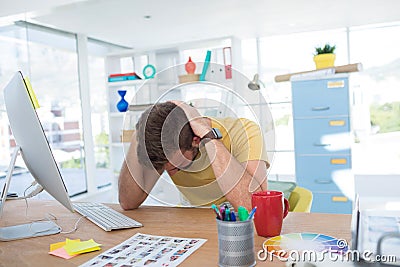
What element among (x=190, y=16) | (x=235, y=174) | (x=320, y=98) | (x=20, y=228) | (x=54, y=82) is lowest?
(x=20, y=228)

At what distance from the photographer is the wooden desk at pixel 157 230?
0.96 metres

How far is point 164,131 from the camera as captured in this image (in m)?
1.30

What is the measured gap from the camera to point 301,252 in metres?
0.90

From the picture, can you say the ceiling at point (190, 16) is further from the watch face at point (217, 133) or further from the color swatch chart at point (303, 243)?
the color swatch chart at point (303, 243)

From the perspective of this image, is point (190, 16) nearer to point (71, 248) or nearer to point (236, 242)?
point (71, 248)

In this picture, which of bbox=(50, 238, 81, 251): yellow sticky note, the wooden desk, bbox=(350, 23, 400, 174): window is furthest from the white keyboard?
bbox=(350, 23, 400, 174): window

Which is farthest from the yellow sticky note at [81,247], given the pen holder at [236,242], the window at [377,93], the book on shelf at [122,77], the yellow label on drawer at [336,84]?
the window at [377,93]

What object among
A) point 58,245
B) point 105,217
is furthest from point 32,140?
point 105,217

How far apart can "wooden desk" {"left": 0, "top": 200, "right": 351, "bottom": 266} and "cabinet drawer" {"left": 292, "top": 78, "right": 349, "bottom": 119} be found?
7.84 feet

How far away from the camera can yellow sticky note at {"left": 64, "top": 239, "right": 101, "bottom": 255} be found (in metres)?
1.01

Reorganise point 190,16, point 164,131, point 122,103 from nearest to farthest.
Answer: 1. point 164,131
2. point 190,16
3. point 122,103

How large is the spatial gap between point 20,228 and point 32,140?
1.30ft

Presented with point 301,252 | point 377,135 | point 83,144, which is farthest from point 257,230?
point 377,135

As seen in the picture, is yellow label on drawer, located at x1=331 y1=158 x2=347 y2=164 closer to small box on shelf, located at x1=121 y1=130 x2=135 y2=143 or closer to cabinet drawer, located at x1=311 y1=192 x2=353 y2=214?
cabinet drawer, located at x1=311 y1=192 x2=353 y2=214
